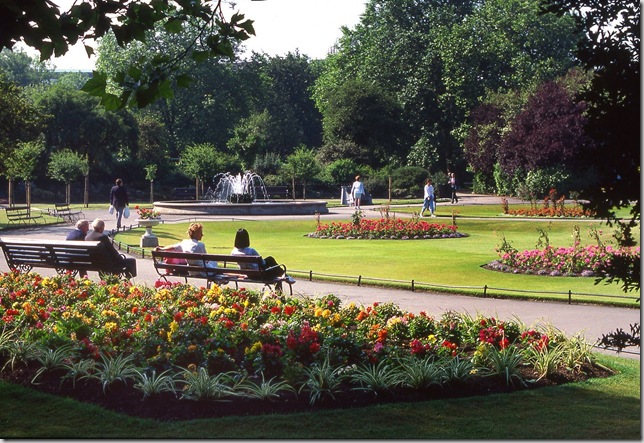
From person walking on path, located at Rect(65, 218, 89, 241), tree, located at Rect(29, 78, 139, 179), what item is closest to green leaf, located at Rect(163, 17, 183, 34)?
person walking on path, located at Rect(65, 218, 89, 241)

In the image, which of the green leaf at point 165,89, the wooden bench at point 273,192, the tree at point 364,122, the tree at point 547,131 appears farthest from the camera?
the tree at point 364,122

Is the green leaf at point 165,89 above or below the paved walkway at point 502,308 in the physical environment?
above

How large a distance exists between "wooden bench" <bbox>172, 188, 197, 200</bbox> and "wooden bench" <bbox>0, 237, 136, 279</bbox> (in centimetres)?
3650

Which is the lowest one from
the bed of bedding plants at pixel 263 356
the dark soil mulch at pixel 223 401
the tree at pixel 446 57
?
the dark soil mulch at pixel 223 401

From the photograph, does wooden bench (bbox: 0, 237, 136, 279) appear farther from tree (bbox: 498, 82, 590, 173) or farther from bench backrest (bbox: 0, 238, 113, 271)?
tree (bbox: 498, 82, 590, 173)

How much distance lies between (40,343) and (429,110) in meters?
49.8

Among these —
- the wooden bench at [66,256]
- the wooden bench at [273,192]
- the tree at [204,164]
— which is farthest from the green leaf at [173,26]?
the wooden bench at [273,192]

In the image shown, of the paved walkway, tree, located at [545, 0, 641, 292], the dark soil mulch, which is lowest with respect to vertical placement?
the paved walkway

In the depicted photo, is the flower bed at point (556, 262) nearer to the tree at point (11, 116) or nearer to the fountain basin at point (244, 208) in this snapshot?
the tree at point (11, 116)

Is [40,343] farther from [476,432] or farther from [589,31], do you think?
[589,31]

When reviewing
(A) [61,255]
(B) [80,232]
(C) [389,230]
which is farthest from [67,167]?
(A) [61,255]

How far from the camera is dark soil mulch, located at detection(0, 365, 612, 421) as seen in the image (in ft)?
20.9

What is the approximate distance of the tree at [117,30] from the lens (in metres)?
6.15

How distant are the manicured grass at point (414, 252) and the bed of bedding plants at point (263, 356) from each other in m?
4.77
